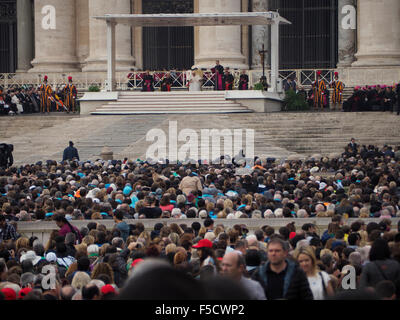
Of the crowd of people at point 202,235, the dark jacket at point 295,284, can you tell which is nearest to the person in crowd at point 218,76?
the crowd of people at point 202,235

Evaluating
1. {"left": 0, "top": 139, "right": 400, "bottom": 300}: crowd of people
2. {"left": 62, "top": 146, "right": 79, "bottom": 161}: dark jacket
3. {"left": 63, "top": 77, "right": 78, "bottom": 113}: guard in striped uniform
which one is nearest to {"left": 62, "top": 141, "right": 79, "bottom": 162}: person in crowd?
{"left": 62, "top": 146, "right": 79, "bottom": 161}: dark jacket

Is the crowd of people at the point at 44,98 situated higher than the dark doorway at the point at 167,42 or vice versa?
the dark doorway at the point at 167,42

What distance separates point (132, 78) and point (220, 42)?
15.2 ft

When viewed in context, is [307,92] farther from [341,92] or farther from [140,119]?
[140,119]

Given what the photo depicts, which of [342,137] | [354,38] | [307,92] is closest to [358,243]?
[342,137]

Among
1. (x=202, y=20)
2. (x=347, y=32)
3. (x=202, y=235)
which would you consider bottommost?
(x=202, y=235)

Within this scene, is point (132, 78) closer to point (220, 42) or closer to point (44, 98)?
point (44, 98)

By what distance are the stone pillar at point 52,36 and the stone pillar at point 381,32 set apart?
14940 millimetres

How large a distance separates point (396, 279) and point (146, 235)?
4.42 metres

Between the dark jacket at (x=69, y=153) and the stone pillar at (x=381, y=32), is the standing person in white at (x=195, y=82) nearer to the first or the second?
the stone pillar at (x=381, y=32)

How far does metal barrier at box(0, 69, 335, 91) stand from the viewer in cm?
4097

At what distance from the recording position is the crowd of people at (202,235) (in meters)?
6.57

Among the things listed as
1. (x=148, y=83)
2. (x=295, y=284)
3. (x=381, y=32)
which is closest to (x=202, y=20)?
(x=148, y=83)

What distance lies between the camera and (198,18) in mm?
36406
